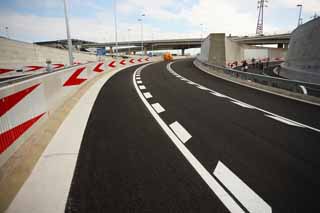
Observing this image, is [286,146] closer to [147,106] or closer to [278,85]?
[147,106]

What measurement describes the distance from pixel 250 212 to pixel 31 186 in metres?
2.85

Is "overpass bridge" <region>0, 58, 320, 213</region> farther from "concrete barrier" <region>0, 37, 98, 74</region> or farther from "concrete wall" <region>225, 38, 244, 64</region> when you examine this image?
"concrete wall" <region>225, 38, 244, 64</region>

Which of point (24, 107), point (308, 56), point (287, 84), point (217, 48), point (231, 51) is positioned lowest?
point (287, 84)

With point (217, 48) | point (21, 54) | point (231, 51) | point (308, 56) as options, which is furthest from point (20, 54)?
point (231, 51)

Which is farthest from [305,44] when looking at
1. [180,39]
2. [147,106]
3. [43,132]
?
[180,39]

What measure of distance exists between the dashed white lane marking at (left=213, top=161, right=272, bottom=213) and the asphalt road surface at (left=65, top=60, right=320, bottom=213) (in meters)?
0.01

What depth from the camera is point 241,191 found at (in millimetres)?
2746

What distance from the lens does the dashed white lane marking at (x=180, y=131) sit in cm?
454

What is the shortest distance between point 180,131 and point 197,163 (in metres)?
1.55

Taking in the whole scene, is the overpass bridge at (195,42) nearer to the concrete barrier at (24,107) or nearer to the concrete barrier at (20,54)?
the concrete barrier at (20,54)

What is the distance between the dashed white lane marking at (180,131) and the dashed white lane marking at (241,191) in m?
1.23

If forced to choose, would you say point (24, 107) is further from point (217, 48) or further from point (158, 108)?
point (217, 48)

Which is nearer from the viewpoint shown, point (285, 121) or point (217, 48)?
point (285, 121)

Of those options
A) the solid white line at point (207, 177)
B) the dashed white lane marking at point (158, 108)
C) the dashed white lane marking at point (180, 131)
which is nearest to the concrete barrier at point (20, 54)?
the dashed white lane marking at point (158, 108)
